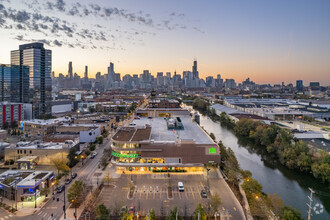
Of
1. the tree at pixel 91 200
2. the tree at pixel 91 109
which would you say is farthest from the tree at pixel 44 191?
the tree at pixel 91 109

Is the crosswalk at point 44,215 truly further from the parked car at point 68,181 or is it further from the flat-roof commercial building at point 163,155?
the flat-roof commercial building at point 163,155

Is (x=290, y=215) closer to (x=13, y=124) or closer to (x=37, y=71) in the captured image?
(x=13, y=124)

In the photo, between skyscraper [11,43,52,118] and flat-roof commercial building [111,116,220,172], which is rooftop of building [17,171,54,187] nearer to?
flat-roof commercial building [111,116,220,172]

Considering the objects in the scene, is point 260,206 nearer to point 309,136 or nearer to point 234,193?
point 234,193

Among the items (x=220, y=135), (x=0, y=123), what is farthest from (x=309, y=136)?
(x=0, y=123)

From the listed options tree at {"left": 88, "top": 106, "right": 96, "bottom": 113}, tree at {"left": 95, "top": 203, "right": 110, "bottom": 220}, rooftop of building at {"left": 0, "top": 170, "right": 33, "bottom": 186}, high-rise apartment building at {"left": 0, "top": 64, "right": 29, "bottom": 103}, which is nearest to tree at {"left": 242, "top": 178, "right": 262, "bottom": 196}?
tree at {"left": 95, "top": 203, "right": 110, "bottom": 220}
